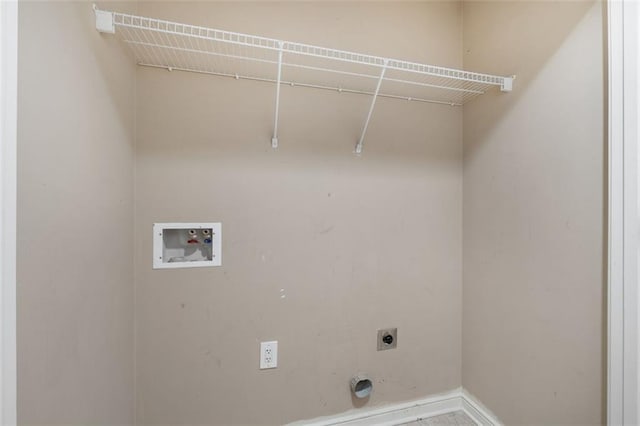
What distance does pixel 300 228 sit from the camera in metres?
1.31

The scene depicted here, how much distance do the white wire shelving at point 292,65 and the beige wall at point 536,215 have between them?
0.16 m

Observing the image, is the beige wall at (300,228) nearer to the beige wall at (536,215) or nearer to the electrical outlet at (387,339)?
the electrical outlet at (387,339)

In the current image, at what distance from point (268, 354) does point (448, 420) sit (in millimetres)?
1002

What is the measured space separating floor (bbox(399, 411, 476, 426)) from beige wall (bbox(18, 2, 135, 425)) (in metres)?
1.36

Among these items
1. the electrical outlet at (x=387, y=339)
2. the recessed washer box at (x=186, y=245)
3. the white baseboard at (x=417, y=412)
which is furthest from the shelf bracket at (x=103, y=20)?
the white baseboard at (x=417, y=412)

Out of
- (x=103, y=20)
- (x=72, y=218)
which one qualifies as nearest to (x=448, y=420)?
(x=72, y=218)

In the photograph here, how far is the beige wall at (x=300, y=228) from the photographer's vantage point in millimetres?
1175

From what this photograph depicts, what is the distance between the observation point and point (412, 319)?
1466mm

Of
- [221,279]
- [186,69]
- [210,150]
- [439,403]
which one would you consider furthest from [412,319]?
[186,69]

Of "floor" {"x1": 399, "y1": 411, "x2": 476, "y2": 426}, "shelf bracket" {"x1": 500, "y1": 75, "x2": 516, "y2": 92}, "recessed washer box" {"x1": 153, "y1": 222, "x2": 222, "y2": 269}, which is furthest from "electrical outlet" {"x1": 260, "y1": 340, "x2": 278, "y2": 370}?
"shelf bracket" {"x1": 500, "y1": 75, "x2": 516, "y2": 92}

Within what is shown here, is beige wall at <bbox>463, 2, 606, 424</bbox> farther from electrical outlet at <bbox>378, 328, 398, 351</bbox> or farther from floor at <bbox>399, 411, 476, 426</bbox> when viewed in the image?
Result: electrical outlet at <bbox>378, 328, 398, 351</bbox>

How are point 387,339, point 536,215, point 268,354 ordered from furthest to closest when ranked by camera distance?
1. point 387,339
2. point 268,354
3. point 536,215

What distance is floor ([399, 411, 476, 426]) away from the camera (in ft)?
4.67

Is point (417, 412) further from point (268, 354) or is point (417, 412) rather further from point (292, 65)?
point (292, 65)
